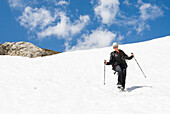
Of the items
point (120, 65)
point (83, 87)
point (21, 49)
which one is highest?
point (21, 49)

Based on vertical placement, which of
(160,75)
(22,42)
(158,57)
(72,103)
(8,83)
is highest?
(22,42)

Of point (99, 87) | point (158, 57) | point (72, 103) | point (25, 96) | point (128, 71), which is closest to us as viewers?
point (72, 103)

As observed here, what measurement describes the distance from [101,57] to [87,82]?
8080 millimetres

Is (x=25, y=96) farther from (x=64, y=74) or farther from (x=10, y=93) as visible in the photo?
(x=64, y=74)

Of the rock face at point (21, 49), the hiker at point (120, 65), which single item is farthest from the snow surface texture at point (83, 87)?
the rock face at point (21, 49)

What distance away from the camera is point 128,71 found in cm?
1539

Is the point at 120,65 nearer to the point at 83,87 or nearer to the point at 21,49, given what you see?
the point at 83,87

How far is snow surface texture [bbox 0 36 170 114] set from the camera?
640 cm

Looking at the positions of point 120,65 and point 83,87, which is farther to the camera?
point 83,87

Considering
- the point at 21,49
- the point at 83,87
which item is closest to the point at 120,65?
the point at 83,87

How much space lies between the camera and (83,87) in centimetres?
1084

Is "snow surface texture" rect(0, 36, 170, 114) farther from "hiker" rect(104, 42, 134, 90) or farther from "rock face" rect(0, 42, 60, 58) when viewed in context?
"rock face" rect(0, 42, 60, 58)

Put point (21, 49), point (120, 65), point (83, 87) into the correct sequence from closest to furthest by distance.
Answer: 1. point (120, 65)
2. point (83, 87)
3. point (21, 49)

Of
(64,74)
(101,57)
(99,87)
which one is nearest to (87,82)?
(99,87)
